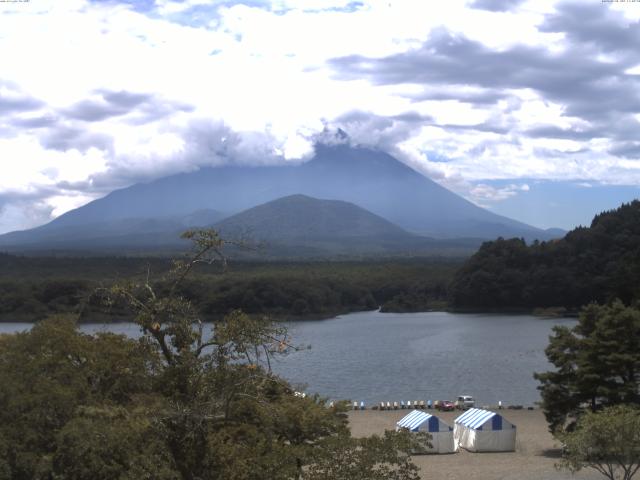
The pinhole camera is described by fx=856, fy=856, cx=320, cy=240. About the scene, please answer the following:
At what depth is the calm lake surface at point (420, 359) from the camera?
31.2m

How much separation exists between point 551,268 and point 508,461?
5118cm

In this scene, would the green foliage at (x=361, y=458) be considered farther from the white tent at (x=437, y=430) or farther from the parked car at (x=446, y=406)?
the parked car at (x=446, y=406)

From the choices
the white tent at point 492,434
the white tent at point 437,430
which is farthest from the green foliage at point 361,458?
the white tent at point 492,434

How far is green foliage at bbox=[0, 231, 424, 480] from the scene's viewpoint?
805 cm

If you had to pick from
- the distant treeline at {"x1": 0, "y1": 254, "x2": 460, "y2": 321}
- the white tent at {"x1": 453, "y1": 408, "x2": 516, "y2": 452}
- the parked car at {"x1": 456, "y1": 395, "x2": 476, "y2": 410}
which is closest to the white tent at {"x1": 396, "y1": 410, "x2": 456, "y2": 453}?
the white tent at {"x1": 453, "y1": 408, "x2": 516, "y2": 452}

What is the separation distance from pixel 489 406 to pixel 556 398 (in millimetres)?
8585

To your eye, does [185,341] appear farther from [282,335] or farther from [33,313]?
[33,313]

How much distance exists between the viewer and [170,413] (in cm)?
796

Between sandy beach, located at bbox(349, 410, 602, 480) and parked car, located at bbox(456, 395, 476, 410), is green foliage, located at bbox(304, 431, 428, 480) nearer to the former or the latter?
sandy beach, located at bbox(349, 410, 602, 480)

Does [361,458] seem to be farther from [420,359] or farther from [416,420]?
[420,359]

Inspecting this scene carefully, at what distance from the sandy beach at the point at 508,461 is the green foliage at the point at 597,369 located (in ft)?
3.05

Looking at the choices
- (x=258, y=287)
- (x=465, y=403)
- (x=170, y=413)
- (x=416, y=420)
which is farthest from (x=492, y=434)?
(x=258, y=287)

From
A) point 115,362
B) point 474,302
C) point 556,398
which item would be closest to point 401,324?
point 474,302

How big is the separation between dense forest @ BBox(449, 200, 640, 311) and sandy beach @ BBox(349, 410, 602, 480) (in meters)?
42.3
